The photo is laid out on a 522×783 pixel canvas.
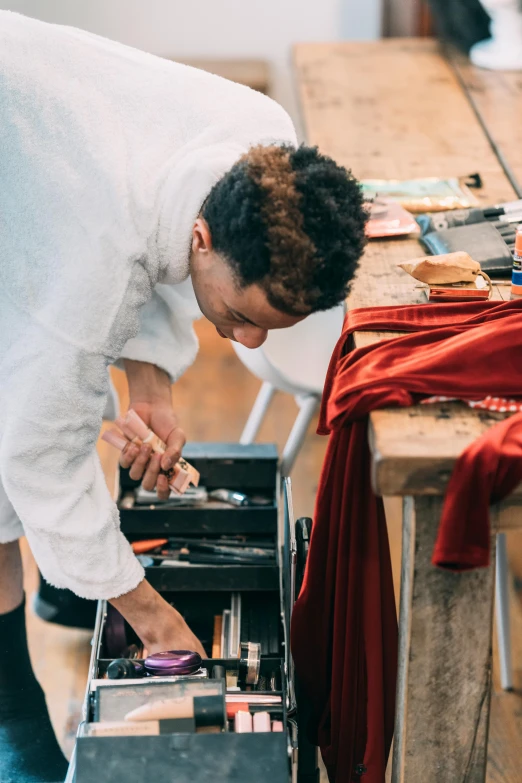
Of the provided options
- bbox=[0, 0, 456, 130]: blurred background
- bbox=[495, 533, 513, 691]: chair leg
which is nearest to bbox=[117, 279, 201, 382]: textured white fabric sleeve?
bbox=[495, 533, 513, 691]: chair leg

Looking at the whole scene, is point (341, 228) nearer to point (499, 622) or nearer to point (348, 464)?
point (348, 464)

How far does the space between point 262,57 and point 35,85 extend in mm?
2902

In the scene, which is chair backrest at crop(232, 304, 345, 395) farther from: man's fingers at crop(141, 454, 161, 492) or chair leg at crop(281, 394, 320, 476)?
man's fingers at crop(141, 454, 161, 492)

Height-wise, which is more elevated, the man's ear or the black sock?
the man's ear

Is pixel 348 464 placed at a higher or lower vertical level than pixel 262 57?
higher

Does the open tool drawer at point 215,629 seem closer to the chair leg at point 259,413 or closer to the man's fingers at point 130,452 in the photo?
the man's fingers at point 130,452

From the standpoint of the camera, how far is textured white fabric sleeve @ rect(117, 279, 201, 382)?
143 cm

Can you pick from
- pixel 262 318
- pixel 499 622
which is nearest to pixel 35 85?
pixel 262 318

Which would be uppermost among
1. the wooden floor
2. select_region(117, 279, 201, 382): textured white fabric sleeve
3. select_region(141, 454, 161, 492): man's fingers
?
select_region(117, 279, 201, 382): textured white fabric sleeve

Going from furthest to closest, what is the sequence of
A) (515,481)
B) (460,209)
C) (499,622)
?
1. (499,622)
2. (460,209)
3. (515,481)

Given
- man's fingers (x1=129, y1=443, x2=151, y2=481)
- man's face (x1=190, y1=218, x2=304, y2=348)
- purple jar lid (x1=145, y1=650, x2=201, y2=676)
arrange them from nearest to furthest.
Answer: man's face (x1=190, y1=218, x2=304, y2=348) → purple jar lid (x1=145, y1=650, x2=201, y2=676) → man's fingers (x1=129, y1=443, x2=151, y2=481)

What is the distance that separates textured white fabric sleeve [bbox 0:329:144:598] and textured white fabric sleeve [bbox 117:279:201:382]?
0.28m

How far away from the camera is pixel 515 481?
0.92 metres

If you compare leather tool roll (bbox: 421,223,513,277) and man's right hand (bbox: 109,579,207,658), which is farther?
leather tool roll (bbox: 421,223,513,277)
